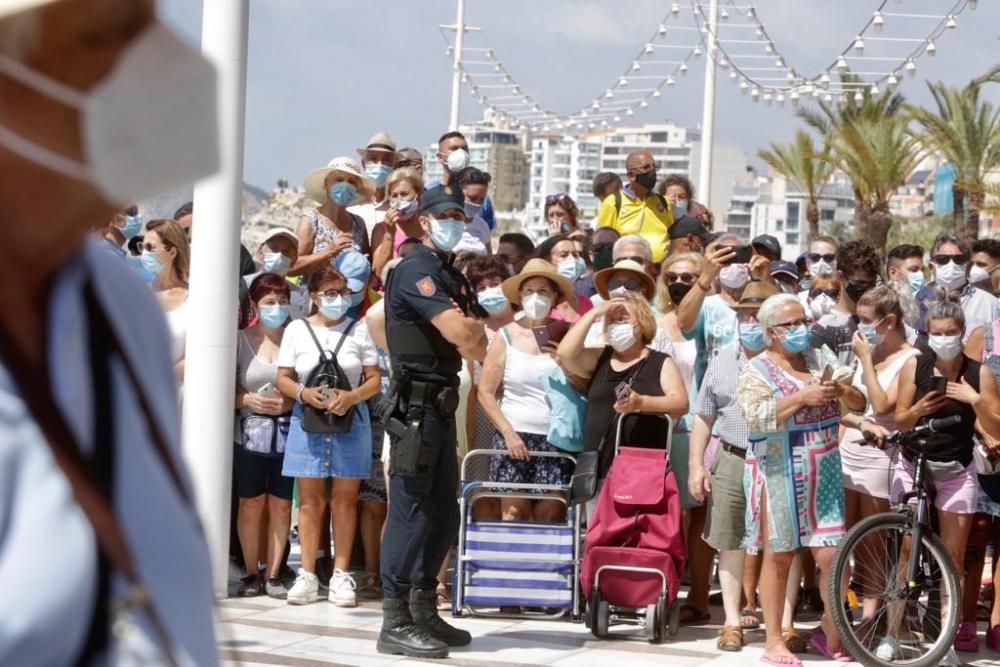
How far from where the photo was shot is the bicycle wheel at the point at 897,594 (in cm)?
820

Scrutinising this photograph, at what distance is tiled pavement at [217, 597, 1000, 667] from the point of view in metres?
8.04

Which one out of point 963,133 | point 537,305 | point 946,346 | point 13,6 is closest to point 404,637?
point 537,305

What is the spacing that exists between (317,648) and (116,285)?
6.75 meters

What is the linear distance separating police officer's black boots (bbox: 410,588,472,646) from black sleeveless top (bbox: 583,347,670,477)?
1.32 metres

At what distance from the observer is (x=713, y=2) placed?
24156 millimetres

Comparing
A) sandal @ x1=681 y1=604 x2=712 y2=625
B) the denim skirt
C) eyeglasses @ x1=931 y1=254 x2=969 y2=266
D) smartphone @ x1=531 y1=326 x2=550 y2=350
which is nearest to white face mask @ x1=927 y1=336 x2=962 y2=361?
sandal @ x1=681 y1=604 x2=712 y2=625

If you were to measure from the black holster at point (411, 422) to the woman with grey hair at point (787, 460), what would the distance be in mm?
1580

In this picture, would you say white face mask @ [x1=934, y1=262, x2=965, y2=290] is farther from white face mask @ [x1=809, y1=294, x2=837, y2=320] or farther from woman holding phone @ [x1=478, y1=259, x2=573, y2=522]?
woman holding phone @ [x1=478, y1=259, x2=573, y2=522]

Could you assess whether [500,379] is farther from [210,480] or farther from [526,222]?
[526,222]

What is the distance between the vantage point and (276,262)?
10.8 metres

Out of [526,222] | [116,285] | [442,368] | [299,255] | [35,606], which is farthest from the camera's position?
[526,222]

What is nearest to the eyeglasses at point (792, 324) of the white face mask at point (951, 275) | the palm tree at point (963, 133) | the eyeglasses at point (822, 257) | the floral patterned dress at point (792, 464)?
the floral patterned dress at point (792, 464)

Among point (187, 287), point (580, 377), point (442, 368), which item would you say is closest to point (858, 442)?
point (580, 377)

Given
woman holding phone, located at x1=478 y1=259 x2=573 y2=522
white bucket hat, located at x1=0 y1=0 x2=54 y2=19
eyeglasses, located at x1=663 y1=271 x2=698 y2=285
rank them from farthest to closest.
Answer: eyeglasses, located at x1=663 y1=271 x2=698 y2=285 → woman holding phone, located at x1=478 y1=259 x2=573 y2=522 → white bucket hat, located at x1=0 y1=0 x2=54 y2=19
